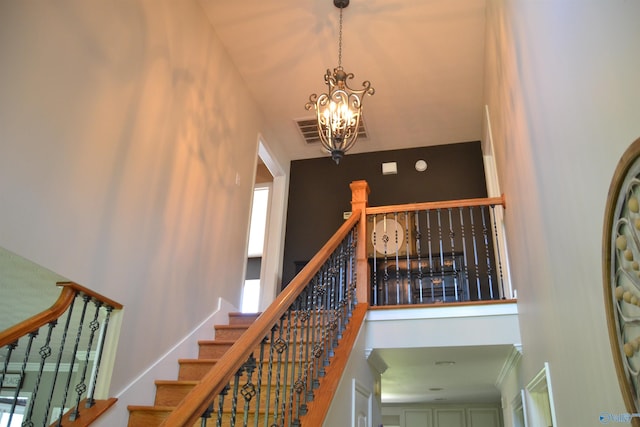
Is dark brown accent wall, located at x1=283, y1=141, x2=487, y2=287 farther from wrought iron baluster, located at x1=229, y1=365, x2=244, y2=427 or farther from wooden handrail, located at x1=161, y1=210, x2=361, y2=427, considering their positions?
wrought iron baluster, located at x1=229, y1=365, x2=244, y2=427

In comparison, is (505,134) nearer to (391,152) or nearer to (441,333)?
(441,333)

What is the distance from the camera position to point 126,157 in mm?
3420

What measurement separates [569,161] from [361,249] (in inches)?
99.7

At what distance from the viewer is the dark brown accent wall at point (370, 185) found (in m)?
6.65

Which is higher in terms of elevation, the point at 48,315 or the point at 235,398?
the point at 48,315

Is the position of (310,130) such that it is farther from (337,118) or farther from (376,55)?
(337,118)

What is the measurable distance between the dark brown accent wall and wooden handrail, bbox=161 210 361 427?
413 cm

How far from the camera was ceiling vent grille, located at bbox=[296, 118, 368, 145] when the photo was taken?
6406mm

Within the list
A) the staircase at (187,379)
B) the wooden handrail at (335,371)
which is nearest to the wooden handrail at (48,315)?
the staircase at (187,379)

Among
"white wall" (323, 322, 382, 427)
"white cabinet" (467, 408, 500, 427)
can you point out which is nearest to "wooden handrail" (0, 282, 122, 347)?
"white wall" (323, 322, 382, 427)

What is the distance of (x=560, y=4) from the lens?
182 cm

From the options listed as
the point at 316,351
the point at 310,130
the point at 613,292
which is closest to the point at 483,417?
the point at 310,130

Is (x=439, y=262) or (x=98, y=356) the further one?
(x=439, y=262)

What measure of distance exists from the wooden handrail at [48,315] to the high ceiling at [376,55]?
309cm
